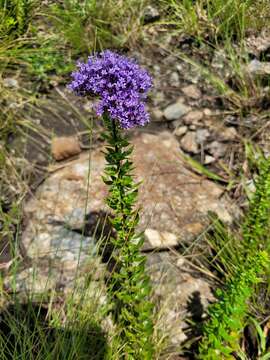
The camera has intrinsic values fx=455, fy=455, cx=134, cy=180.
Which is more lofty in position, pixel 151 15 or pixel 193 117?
pixel 151 15

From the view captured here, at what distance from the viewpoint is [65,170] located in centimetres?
304

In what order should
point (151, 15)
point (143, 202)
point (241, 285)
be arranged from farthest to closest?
point (151, 15) → point (143, 202) → point (241, 285)

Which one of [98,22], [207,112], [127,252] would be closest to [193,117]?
[207,112]

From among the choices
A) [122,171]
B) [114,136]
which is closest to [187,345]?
[122,171]

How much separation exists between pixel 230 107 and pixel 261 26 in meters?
0.72

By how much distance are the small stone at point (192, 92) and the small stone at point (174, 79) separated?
76 millimetres

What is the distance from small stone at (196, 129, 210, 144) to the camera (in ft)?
10.5

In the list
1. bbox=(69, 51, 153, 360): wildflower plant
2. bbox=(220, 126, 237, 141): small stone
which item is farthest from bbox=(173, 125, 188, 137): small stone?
bbox=(69, 51, 153, 360): wildflower plant

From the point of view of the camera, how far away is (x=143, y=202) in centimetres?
284

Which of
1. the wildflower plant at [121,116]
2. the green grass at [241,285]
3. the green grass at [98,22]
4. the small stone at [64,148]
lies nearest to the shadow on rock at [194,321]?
the green grass at [241,285]

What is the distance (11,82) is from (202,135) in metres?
1.45

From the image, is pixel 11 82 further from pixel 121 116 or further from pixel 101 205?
pixel 121 116

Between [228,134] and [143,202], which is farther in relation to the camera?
[228,134]

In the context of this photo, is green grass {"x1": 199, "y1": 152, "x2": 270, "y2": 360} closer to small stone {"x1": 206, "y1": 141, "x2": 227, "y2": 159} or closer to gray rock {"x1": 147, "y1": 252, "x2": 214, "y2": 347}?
gray rock {"x1": 147, "y1": 252, "x2": 214, "y2": 347}
